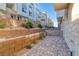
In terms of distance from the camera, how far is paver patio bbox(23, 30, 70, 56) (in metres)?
2.26

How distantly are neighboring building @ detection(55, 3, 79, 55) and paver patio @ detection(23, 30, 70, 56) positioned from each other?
101mm

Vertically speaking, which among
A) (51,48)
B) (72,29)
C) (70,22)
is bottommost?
(51,48)

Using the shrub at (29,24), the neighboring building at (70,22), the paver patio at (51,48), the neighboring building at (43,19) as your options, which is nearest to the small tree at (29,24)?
the shrub at (29,24)

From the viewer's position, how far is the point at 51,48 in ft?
7.58

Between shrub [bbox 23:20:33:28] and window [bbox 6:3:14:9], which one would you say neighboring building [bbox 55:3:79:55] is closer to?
shrub [bbox 23:20:33:28]

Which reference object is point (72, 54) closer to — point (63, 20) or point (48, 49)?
point (48, 49)

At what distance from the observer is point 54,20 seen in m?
2.34

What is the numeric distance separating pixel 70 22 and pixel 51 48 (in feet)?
1.75

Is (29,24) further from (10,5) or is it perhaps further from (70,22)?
(70,22)

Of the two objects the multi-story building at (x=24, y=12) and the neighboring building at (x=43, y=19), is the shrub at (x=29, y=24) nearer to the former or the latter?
the multi-story building at (x=24, y=12)

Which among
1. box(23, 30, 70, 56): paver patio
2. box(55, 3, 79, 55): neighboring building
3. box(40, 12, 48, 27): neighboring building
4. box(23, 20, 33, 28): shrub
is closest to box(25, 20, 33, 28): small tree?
box(23, 20, 33, 28): shrub

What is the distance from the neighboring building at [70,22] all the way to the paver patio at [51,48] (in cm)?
10

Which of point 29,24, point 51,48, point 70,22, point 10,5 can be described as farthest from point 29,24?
point 70,22

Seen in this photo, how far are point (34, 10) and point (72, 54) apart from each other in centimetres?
94
